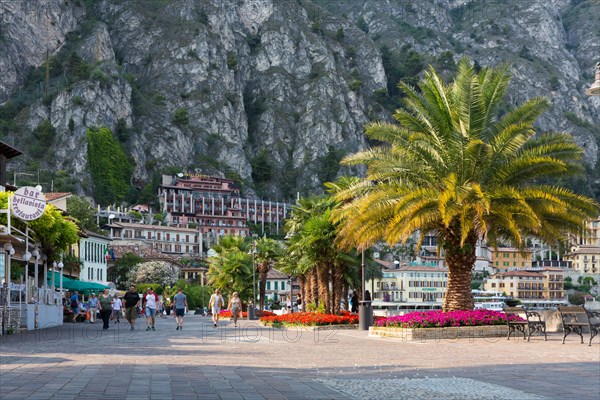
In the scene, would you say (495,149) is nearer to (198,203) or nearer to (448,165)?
(448,165)

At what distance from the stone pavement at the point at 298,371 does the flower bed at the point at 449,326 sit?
3.68 m

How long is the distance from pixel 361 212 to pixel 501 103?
5436 millimetres

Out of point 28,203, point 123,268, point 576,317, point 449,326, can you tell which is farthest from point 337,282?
point 123,268

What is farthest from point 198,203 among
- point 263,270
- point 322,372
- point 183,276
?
point 322,372

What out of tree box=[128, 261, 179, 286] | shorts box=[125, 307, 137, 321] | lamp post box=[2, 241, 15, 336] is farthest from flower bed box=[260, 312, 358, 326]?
tree box=[128, 261, 179, 286]

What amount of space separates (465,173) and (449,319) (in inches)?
170

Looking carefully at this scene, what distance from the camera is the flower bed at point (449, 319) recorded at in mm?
25438

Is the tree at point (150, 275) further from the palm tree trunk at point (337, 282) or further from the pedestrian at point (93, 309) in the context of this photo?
the palm tree trunk at point (337, 282)

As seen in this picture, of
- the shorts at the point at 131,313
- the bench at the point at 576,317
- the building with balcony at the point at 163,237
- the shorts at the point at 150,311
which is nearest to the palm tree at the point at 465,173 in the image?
the bench at the point at 576,317

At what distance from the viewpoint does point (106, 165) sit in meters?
178

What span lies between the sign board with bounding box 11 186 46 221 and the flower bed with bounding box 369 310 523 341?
1063cm

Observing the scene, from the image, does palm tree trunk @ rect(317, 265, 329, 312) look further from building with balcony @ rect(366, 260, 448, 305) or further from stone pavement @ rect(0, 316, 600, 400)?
building with balcony @ rect(366, 260, 448, 305)

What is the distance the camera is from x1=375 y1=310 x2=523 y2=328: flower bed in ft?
83.5

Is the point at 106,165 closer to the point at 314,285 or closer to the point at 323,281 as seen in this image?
the point at 314,285
